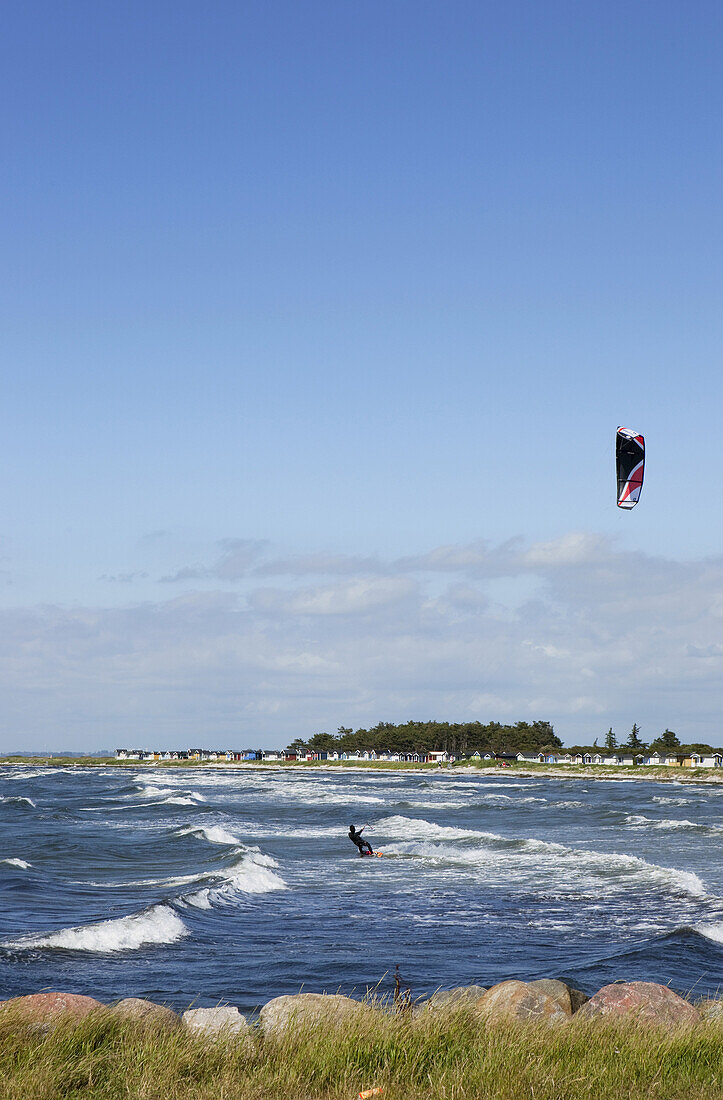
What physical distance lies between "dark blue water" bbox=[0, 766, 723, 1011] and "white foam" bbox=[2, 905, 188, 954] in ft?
0.16

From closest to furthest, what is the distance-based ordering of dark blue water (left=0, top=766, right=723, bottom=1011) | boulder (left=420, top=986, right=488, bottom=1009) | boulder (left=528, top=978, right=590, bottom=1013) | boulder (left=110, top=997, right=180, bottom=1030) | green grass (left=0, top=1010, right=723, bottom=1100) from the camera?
green grass (left=0, top=1010, right=723, bottom=1100) → boulder (left=110, top=997, right=180, bottom=1030) → boulder (left=420, top=986, right=488, bottom=1009) → boulder (left=528, top=978, right=590, bottom=1013) → dark blue water (left=0, top=766, right=723, bottom=1011)

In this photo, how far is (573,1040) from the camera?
854cm

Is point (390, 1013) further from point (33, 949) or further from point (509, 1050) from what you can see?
point (33, 949)

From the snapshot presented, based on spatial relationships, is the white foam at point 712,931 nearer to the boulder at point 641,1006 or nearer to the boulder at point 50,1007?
the boulder at point 641,1006

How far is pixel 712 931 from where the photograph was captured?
57.7 ft

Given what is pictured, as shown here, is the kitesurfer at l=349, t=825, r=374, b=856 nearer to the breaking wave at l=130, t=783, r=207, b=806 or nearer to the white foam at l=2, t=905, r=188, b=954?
the white foam at l=2, t=905, r=188, b=954

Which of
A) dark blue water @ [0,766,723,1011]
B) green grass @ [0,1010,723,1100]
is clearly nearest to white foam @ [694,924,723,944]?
dark blue water @ [0,766,723,1011]

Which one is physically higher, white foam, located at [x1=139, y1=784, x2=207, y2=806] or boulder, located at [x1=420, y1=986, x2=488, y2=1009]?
boulder, located at [x1=420, y1=986, x2=488, y2=1009]

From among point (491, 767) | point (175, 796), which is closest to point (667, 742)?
point (491, 767)

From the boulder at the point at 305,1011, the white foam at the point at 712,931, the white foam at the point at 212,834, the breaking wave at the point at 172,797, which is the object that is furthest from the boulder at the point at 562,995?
the breaking wave at the point at 172,797

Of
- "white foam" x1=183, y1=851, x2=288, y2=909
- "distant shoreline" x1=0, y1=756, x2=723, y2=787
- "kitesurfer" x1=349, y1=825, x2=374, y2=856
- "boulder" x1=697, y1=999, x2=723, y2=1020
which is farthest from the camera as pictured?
"distant shoreline" x1=0, y1=756, x2=723, y2=787

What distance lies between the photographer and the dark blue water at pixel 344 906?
569 inches

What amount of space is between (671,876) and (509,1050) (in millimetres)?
19506

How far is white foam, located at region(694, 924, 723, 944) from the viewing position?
1713 centimetres
